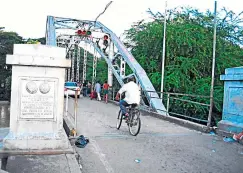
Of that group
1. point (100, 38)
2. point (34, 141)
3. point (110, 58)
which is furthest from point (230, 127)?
point (100, 38)

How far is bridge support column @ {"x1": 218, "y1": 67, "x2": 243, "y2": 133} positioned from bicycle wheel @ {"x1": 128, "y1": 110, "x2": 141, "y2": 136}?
2.08 metres

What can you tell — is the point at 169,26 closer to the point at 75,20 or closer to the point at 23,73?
the point at 75,20

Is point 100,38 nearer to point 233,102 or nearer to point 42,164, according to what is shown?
point 233,102

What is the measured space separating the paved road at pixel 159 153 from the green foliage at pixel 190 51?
718cm

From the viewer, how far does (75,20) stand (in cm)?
2322

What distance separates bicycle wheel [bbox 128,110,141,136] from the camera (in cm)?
730

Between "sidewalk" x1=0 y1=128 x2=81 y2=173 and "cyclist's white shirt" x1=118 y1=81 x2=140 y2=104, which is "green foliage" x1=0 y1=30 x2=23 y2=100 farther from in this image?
"sidewalk" x1=0 y1=128 x2=81 y2=173

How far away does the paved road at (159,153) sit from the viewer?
15.7ft

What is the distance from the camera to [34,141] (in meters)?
4.87

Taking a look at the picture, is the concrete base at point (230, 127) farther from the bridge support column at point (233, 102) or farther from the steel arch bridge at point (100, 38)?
the steel arch bridge at point (100, 38)

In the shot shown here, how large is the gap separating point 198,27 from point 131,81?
10154 mm

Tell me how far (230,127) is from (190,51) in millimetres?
9971

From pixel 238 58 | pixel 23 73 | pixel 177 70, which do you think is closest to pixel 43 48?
pixel 23 73

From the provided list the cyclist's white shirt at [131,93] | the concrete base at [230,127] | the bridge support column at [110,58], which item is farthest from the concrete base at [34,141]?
the bridge support column at [110,58]
